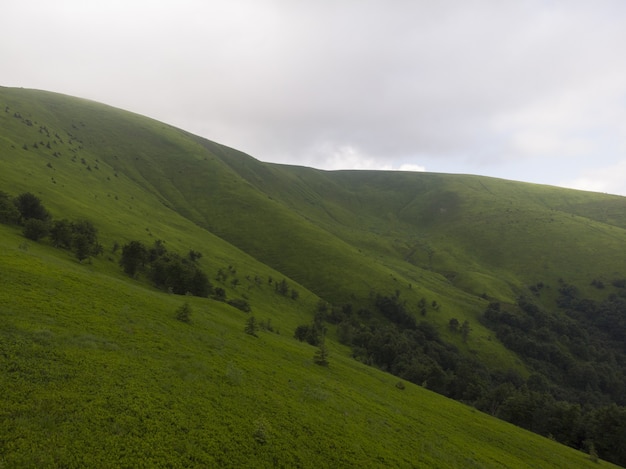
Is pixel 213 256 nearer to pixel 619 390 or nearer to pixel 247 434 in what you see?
pixel 247 434

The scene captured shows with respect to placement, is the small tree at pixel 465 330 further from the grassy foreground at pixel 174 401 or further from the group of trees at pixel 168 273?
the group of trees at pixel 168 273

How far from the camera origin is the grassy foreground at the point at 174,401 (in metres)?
17.4

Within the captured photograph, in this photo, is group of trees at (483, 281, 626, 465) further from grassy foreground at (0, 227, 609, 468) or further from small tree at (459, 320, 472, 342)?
grassy foreground at (0, 227, 609, 468)

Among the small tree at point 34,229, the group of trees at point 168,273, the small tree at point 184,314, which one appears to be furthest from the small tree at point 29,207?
the small tree at point 184,314

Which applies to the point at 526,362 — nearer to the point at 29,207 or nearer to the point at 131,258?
the point at 131,258

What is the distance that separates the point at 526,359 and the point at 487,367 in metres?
30.8

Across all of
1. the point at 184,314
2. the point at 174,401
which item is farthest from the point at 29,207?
the point at 174,401

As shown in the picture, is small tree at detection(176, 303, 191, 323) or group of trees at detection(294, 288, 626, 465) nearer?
small tree at detection(176, 303, 191, 323)

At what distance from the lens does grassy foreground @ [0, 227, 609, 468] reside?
685 inches

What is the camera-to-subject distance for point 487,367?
142500mm

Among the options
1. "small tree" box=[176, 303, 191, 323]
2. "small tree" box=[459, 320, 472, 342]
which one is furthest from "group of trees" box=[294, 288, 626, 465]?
"small tree" box=[176, 303, 191, 323]

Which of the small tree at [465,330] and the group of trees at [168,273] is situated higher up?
the group of trees at [168,273]

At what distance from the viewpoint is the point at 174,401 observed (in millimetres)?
22828

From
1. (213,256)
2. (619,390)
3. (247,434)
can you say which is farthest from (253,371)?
(619,390)
